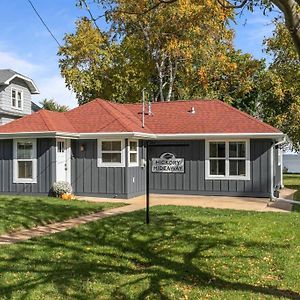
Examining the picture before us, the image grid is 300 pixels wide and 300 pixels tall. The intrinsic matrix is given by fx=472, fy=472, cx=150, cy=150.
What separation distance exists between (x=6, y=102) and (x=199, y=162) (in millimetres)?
14735

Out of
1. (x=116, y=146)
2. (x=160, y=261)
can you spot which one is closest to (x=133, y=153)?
(x=116, y=146)

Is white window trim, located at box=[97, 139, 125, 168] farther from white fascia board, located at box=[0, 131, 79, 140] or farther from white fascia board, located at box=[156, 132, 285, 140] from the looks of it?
white fascia board, located at box=[156, 132, 285, 140]

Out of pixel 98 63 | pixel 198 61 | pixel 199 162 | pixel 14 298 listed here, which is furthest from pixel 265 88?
pixel 14 298

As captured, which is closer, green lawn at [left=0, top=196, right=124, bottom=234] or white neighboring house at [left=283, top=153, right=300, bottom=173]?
green lawn at [left=0, top=196, right=124, bottom=234]

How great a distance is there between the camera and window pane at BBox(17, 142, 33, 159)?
734 inches

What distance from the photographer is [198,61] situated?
30141 mm

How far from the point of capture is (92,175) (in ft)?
61.8

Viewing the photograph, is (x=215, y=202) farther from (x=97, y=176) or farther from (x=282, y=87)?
(x=282, y=87)

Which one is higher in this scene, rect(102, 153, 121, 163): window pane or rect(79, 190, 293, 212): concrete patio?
rect(102, 153, 121, 163): window pane

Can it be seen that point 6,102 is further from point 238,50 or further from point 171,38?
point 238,50

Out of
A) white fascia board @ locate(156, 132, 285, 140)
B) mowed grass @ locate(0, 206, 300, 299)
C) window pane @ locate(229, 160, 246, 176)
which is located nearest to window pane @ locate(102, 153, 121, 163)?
white fascia board @ locate(156, 132, 285, 140)

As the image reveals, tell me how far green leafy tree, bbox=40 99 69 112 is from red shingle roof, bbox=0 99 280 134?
36629 millimetres

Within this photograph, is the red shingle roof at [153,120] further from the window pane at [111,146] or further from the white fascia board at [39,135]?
the window pane at [111,146]

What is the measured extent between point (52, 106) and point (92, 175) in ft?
135
